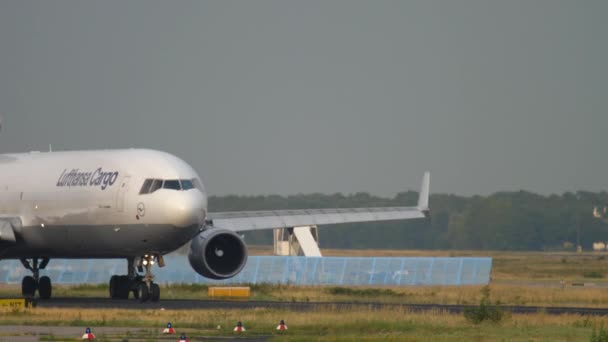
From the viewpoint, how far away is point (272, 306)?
49000 millimetres

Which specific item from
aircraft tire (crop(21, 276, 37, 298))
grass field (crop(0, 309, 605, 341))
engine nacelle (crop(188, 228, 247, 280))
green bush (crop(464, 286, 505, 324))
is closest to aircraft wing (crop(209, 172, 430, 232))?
engine nacelle (crop(188, 228, 247, 280))

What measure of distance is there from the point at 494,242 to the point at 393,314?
13345 cm

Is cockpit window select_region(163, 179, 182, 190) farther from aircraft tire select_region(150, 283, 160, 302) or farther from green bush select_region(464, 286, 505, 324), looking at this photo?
green bush select_region(464, 286, 505, 324)

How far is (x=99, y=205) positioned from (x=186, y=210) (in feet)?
12.6

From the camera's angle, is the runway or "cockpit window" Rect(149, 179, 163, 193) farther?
"cockpit window" Rect(149, 179, 163, 193)

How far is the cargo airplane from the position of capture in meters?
Result: 48.5

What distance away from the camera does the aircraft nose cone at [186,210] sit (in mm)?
47750

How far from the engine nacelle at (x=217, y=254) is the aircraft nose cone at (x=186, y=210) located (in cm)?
206

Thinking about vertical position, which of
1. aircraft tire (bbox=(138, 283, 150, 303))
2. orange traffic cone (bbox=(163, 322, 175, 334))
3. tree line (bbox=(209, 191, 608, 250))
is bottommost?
orange traffic cone (bbox=(163, 322, 175, 334))

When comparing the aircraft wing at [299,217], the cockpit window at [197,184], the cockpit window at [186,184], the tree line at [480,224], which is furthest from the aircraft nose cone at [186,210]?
the tree line at [480,224]

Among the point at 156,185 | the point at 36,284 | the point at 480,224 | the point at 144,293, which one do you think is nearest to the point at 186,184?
the point at 156,185

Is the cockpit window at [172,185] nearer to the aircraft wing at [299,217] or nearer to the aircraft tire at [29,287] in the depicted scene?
the aircraft wing at [299,217]

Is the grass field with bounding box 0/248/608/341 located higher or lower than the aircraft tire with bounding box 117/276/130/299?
lower

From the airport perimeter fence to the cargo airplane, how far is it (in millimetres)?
16232
